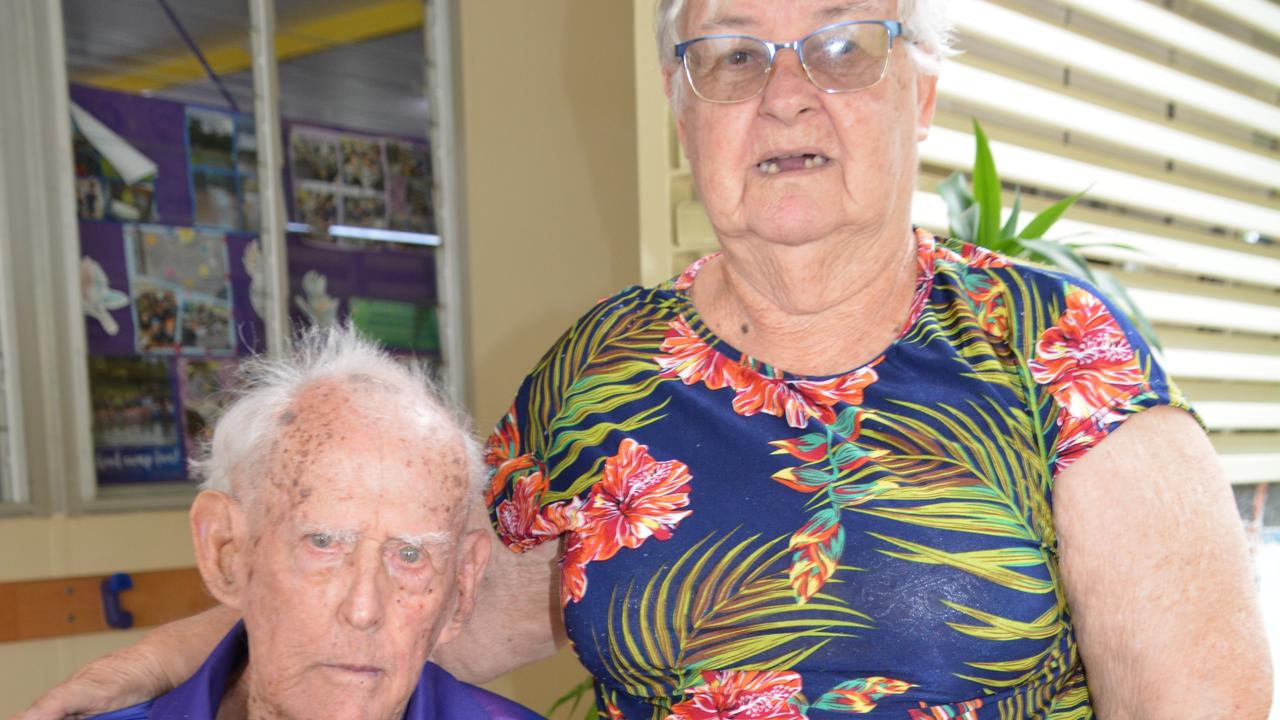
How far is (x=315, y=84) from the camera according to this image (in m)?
4.75

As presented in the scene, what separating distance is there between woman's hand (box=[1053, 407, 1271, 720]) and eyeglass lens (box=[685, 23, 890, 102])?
19.0 inches

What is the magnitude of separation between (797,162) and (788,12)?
168mm

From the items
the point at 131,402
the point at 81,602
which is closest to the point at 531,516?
the point at 81,602

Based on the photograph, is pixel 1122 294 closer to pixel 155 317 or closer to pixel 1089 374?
pixel 1089 374

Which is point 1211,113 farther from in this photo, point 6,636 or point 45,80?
point 6,636

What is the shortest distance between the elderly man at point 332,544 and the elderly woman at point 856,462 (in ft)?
0.59

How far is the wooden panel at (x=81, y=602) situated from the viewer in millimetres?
3676

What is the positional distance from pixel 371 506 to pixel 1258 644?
35.6 inches

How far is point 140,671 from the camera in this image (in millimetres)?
1416

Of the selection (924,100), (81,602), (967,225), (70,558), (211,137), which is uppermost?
(211,137)

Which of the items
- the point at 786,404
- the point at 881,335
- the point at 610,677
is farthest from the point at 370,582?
the point at 881,335

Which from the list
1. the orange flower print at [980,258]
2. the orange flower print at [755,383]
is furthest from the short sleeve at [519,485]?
the orange flower print at [980,258]

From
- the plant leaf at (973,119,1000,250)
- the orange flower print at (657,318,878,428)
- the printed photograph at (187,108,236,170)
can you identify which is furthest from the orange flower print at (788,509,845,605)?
the printed photograph at (187,108,236,170)

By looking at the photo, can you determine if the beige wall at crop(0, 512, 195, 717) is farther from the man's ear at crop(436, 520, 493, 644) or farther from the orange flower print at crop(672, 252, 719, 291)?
the orange flower print at crop(672, 252, 719, 291)
